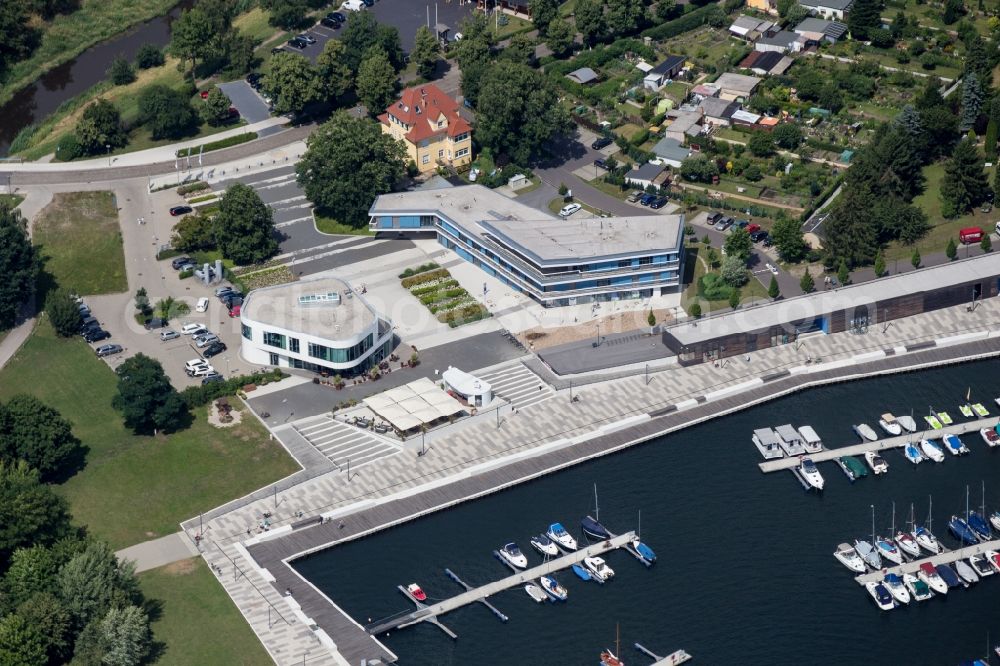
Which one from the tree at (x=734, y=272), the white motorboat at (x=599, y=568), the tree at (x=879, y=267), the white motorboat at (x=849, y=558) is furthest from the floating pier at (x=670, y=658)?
the tree at (x=879, y=267)

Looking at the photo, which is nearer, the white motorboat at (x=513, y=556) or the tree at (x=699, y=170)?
the white motorboat at (x=513, y=556)

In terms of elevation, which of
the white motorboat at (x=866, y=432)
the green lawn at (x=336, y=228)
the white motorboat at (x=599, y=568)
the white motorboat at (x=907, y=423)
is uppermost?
the green lawn at (x=336, y=228)

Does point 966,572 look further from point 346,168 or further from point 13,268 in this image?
point 13,268

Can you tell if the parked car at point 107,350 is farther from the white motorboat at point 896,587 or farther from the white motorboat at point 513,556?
the white motorboat at point 896,587

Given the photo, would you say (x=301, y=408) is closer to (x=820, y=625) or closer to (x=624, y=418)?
(x=624, y=418)

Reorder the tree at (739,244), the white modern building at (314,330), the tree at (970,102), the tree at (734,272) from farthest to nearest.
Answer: the tree at (970,102) → the tree at (739,244) → the tree at (734,272) → the white modern building at (314,330)

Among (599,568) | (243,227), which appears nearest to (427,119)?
(243,227)

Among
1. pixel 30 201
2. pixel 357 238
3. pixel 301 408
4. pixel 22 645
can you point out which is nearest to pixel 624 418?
pixel 301 408
